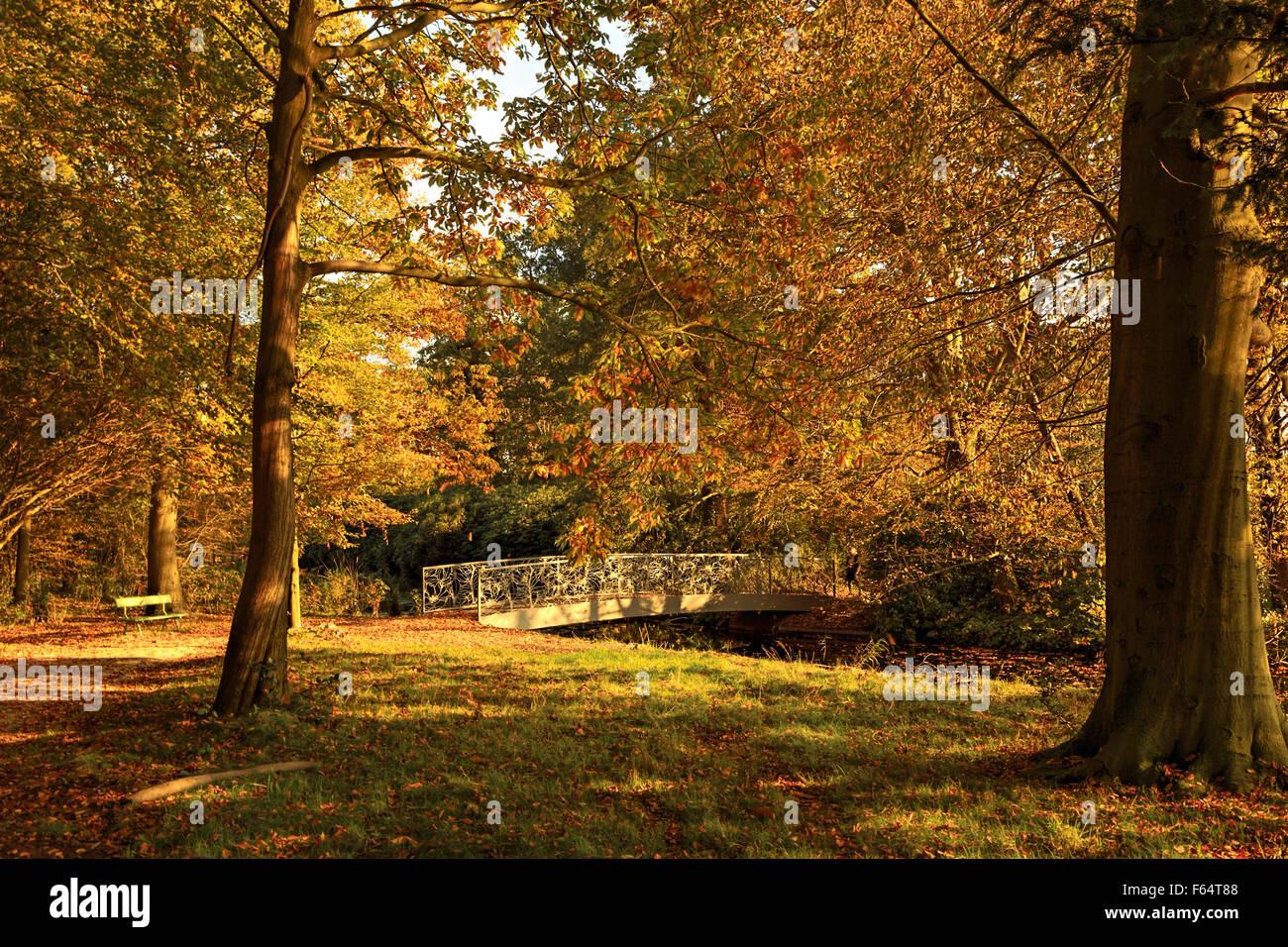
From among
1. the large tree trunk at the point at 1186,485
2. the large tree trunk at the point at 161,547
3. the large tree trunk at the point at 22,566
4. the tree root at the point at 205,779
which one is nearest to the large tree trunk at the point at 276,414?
the tree root at the point at 205,779

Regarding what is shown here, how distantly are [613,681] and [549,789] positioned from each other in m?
4.93

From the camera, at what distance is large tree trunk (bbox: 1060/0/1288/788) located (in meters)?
5.62

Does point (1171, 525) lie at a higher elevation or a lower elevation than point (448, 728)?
higher

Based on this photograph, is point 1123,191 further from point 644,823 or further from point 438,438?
point 438,438

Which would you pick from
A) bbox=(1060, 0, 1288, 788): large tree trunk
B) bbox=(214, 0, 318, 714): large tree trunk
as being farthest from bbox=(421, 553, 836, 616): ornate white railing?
bbox=(1060, 0, 1288, 788): large tree trunk

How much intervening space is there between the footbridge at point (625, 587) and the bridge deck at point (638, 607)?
0.09ft

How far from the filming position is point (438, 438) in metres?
19.7
